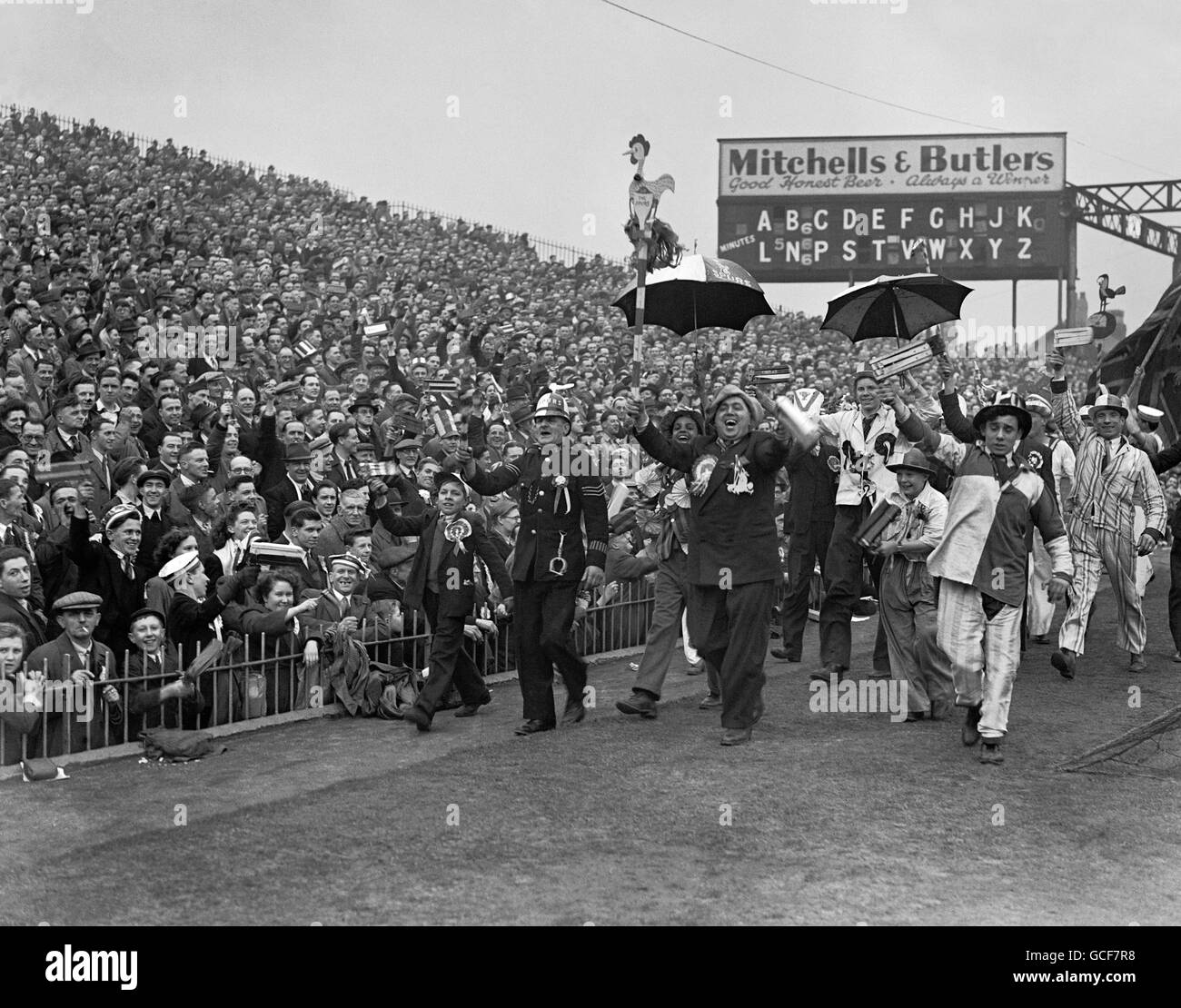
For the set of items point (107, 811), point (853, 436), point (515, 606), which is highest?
point (853, 436)

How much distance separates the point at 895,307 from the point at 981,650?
400 cm

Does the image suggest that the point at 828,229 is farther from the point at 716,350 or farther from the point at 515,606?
the point at 515,606

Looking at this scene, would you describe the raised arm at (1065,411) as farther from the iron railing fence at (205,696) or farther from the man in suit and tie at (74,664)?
the man in suit and tie at (74,664)

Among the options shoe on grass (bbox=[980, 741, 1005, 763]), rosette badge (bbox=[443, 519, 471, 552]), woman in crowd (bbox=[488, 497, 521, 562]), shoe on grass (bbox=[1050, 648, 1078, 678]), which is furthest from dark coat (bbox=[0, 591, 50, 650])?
shoe on grass (bbox=[1050, 648, 1078, 678])

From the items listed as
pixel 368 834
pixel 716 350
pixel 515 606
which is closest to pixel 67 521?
pixel 515 606

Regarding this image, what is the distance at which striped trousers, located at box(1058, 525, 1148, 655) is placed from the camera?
34.1ft

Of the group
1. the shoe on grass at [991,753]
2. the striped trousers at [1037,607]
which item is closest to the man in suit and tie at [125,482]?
the shoe on grass at [991,753]

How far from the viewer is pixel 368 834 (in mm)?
6379

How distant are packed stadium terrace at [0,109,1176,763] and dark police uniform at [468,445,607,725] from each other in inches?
49.1

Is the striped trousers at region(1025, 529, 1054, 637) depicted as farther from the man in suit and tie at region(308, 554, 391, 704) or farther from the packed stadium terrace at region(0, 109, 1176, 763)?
the man in suit and tie at region(308, 554, 391, 704)

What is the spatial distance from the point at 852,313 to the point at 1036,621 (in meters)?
2.99

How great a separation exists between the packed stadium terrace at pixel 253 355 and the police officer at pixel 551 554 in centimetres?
119

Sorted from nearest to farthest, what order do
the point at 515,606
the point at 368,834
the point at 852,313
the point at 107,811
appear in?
the point at 368,834 < the point at 107,811 < the point at 515,606 < the point at 852,313

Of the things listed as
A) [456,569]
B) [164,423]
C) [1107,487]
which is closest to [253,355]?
[164,423]
